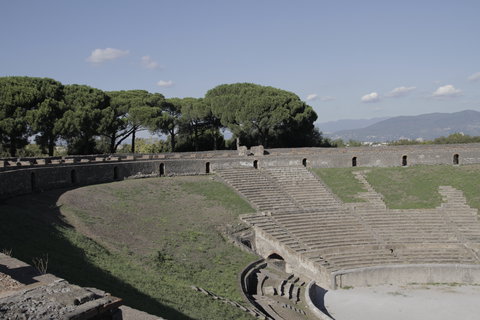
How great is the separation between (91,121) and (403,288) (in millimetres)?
27258

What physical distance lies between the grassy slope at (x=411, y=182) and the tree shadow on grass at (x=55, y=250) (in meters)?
19.1

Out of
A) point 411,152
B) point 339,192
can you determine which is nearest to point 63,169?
point 339,192

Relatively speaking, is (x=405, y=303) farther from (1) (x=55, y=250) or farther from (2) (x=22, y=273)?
(2) (x=22, y=273)

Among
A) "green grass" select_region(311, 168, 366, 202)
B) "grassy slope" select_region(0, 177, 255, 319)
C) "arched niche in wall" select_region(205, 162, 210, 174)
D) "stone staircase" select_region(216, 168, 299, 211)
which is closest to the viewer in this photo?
"grassy slope" select_region(0, 177, 255, 319)

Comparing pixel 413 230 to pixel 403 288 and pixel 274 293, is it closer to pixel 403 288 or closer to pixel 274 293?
pixel 403 288

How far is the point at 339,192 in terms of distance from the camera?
29.9 metres

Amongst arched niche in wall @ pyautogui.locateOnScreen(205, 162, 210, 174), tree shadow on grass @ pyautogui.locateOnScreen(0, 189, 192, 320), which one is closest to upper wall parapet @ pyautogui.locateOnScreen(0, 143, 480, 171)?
arched niche in wall @ pyautogui.locateOnScreen(205, 162, 210, 174)

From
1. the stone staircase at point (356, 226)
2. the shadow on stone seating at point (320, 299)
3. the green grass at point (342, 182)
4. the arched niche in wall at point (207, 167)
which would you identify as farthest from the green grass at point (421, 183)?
the arched niche in wall at point (207, 167)

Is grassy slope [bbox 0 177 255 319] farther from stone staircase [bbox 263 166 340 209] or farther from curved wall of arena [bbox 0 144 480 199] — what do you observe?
stone staircase [bbox 263 166 340 209]

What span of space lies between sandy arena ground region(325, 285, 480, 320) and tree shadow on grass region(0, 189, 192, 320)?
8726 millimetres

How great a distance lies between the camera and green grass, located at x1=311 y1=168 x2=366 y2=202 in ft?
96.4

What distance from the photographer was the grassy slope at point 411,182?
91.8 ft

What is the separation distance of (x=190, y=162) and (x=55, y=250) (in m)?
18.4

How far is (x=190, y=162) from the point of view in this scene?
31828 mm
